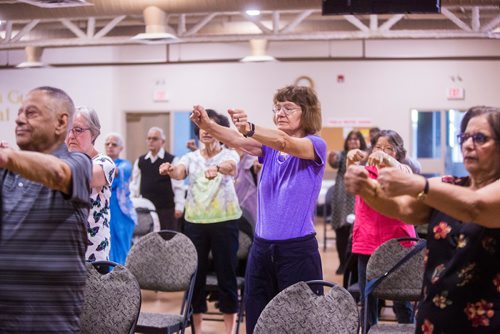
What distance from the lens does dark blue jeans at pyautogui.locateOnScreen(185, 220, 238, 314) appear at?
5.12m

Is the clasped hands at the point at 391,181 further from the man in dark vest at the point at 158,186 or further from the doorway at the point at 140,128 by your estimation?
the doorway at the point at 140,128

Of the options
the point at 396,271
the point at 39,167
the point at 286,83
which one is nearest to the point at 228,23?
the point at 286,83

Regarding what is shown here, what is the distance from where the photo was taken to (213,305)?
6605 millimetres

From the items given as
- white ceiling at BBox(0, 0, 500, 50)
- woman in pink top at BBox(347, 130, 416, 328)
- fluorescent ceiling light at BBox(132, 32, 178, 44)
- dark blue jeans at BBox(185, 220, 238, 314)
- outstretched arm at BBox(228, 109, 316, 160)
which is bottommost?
dark blue jeans at BBox(185, 220, 238, 314)

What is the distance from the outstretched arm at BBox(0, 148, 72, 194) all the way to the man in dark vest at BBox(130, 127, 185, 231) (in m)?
5.59

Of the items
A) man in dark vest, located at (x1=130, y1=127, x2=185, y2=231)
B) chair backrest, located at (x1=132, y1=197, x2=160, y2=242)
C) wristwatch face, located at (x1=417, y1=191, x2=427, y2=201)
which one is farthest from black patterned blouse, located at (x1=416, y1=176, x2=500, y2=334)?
man in dark vest, located at (x1=130, y1=127, x2=185, y2=231)

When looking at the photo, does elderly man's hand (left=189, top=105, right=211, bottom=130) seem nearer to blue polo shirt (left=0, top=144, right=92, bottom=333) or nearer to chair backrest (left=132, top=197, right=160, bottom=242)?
blue polo shirt (left=0, top=144, right=92, bottom=333)

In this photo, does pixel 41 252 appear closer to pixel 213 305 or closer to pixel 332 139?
pixel 213 305

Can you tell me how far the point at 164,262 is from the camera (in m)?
4.50

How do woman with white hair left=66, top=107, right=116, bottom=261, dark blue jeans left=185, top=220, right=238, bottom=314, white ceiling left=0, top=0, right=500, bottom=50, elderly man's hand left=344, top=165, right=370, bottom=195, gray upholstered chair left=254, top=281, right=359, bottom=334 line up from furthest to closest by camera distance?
white ceiling left=0, top=0, right=500, bottom=50, dark blue jeans left=185, top=220, right=238, bottom=314, woman with white hair left=66, top=107, right=116, bottom=261, gray upholstered chair left=254, top=281, right=359, bottom=334, elderly man's hand left=344, top=165, right=370, bottom=195

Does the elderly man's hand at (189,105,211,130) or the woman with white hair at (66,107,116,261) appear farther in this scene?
the woman with white hair at (66,107,116,261)

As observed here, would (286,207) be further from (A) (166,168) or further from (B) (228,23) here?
(B) (228,23)

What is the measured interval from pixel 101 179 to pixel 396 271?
181 cm

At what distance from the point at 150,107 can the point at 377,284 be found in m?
10.5
